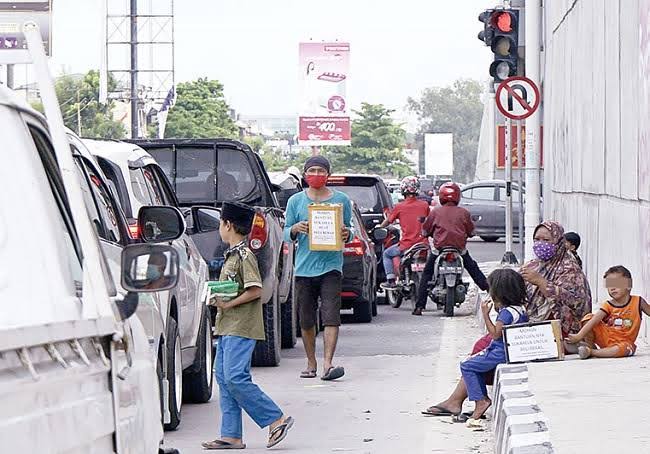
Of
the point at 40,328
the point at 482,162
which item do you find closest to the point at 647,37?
the point at 40,328

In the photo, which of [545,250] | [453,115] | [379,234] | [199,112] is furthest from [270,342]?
[453,115]

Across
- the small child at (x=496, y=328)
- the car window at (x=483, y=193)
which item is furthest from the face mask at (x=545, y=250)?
the car window at (x=483, y=193)

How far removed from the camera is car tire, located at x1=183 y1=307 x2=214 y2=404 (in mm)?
11523

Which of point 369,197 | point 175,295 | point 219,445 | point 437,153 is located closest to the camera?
point 219,445

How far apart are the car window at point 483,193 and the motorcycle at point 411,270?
21782mm

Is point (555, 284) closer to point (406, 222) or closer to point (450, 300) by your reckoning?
point (450, 300)

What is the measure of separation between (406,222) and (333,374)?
7667mm

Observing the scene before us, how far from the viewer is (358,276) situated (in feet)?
58.7

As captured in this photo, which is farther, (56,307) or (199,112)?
(199,112)

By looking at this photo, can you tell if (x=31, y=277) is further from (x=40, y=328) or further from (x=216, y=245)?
(x=216, y=245)

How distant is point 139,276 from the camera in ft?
15.9

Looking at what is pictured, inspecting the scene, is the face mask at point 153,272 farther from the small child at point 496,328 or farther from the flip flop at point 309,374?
the flip flop at point 309,374

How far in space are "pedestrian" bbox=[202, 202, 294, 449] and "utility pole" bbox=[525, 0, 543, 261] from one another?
11245mm

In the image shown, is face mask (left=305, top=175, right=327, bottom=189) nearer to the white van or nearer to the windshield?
the white van
